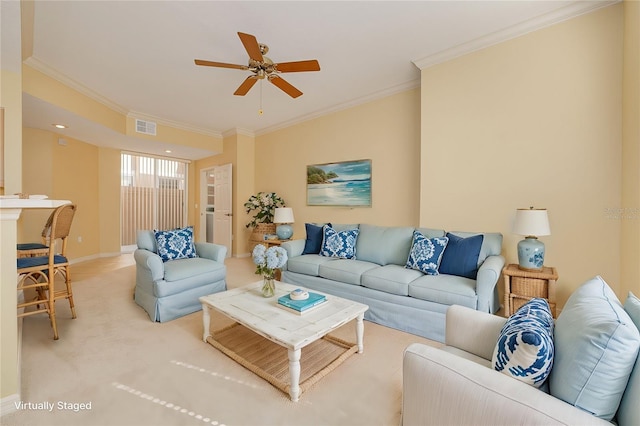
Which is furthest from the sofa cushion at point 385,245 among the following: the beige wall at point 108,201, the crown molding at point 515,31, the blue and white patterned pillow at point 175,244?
the beige wall at point 108,201

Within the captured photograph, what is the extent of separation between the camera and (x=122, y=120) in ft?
15.7

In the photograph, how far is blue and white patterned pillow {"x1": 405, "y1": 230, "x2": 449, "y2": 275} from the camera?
2.74 m

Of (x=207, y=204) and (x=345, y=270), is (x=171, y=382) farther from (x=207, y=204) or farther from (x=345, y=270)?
(x=207, y=204)

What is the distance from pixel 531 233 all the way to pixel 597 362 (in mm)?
1850

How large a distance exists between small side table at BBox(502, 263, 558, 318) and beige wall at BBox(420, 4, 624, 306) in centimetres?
44

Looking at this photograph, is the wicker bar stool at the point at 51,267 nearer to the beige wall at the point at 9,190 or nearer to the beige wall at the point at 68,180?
the beige wall at the point at 9,190

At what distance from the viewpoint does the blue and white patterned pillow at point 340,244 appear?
3.45 m

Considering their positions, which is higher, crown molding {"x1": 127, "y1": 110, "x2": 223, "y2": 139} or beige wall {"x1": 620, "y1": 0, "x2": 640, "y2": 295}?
crown molding {"x1": 127, "y1": 110, "x2": 223, "y2": 139}

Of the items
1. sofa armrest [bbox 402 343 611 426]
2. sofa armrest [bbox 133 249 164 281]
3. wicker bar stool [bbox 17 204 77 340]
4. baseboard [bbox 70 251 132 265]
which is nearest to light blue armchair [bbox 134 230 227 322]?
sofa armrest [bbox 133 249 164 281]

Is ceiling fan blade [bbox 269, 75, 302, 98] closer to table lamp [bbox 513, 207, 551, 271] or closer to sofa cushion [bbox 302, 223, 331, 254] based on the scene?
sofa cushion [bbox 302, 223, 331, 254]

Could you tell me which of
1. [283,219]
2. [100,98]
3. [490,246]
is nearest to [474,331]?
[490,246]

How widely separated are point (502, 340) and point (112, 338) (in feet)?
9.57

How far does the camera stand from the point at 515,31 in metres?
2.73

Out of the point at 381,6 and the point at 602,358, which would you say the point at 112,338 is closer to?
the point at 602,358
